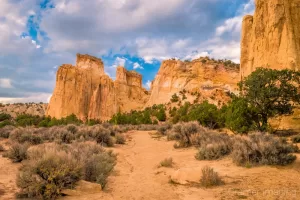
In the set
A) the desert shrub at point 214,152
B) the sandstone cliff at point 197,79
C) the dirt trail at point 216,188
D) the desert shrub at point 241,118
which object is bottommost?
the dirt trail at point 216,188

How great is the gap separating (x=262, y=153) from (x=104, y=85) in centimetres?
6174

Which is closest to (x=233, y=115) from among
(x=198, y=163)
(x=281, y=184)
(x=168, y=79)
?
(x=198, y=163)

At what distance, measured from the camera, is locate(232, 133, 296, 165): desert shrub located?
792 cm

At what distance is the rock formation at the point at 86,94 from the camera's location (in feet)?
208

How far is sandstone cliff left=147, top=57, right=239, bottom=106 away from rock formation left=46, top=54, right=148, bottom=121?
9231 millimetres

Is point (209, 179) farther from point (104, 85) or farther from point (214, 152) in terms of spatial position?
point (104, 85)

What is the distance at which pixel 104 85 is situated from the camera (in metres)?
67.6

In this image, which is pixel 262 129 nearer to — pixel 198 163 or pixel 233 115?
pixel 233 115

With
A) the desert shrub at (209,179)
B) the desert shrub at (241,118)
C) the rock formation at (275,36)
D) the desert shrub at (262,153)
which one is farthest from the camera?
the rock formation at (275,36)

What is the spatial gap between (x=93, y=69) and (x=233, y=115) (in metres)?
56.0

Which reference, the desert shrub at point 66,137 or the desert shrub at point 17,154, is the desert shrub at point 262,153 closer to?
the desert shrub at point 17,154

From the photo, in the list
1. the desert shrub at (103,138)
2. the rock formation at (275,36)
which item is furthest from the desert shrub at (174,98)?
the desert shrub at (103,138)

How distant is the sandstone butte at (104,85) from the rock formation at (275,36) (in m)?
25.5

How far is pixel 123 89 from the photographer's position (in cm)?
7431
